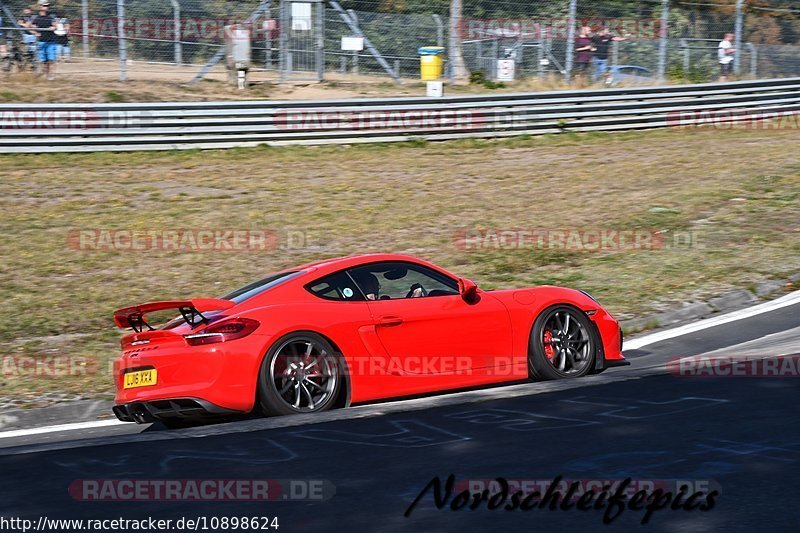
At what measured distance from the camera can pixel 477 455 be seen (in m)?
5.83

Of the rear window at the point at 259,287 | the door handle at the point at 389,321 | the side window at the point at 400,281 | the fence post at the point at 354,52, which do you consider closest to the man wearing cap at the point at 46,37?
the fence post at the point at 354,52

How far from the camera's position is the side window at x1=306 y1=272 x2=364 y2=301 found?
26.1 ft

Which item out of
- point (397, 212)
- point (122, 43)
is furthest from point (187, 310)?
point (122, 43)

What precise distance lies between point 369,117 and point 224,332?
46.7 ft

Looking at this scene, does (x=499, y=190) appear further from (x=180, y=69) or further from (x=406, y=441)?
(x=406, y=441)

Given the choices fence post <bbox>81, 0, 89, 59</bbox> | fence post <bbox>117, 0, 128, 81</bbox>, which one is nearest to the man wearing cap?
fence post <bbox>81, 0, 89, 59</bbox>

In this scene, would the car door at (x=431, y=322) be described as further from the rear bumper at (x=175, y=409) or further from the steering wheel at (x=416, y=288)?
the rear bumper at (x=175, y=409)

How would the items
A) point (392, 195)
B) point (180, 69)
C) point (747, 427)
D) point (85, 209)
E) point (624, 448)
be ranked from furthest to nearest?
1. point (180, 69)
2. point (392, 195)
3. point (85, 209)
4. point (747, 427)
5. point (624, 448)

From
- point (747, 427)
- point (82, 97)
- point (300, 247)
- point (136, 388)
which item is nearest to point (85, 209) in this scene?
point (300, 247)

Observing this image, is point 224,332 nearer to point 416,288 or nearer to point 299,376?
point 299,376

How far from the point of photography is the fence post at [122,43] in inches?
811

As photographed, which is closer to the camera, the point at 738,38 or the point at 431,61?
the point at 431,61

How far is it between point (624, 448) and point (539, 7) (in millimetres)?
18739

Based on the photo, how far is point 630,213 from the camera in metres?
16.4
